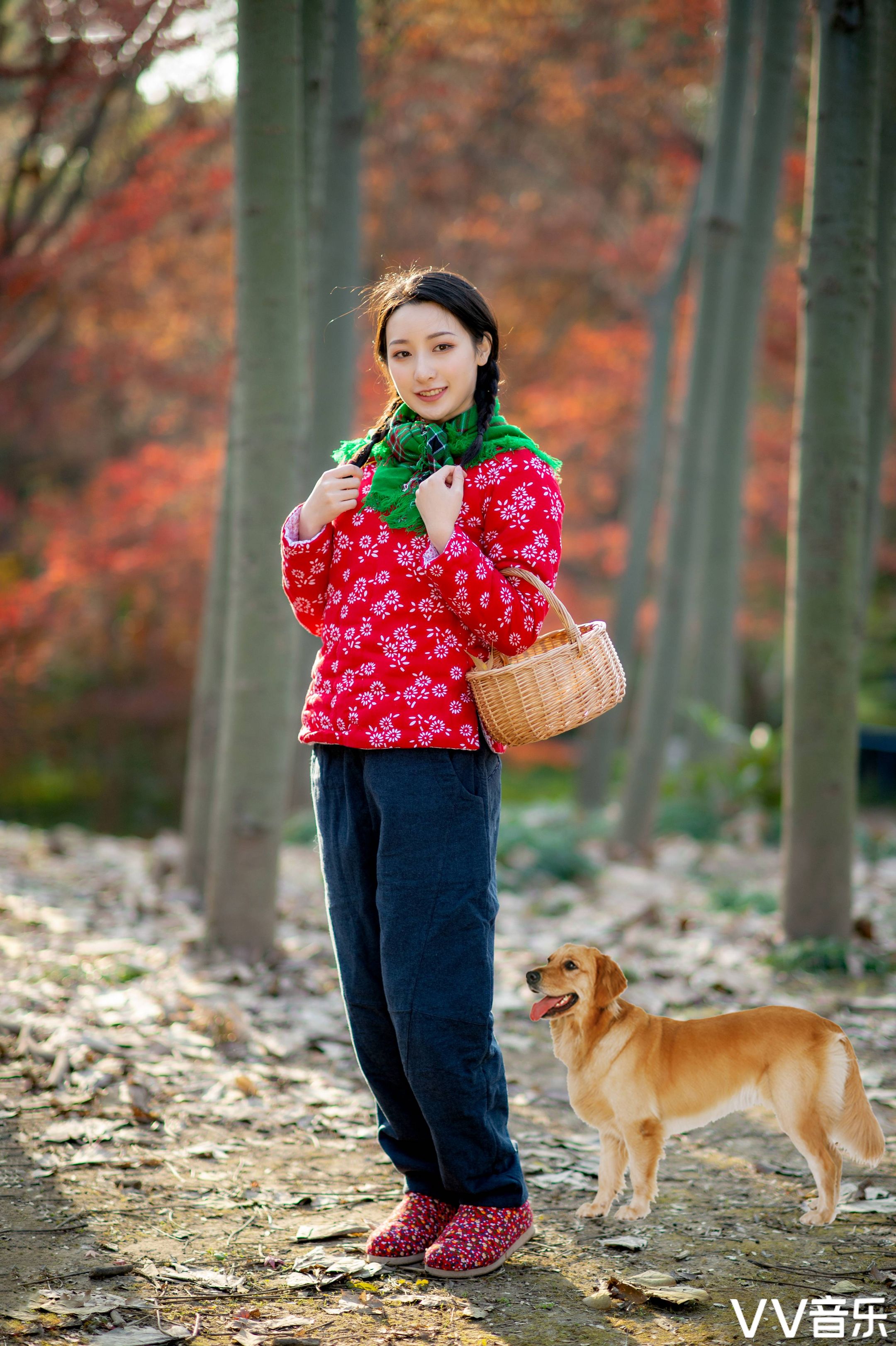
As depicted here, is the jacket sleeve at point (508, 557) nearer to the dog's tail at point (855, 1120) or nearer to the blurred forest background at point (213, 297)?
the dog's tail at point (855, 1120)

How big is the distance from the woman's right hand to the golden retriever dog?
102 cm

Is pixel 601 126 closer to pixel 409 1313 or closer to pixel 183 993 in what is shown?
pixel 183 993

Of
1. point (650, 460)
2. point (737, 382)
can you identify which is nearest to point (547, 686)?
point (737, 382)

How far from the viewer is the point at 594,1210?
2535 millimetres

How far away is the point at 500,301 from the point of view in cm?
1402

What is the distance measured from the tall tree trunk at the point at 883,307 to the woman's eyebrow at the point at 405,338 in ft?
10.0

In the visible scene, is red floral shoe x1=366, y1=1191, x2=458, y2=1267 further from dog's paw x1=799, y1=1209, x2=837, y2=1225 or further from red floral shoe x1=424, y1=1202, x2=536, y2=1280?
dog's paw x1=799, y1=1209, x2=837, y2=1225

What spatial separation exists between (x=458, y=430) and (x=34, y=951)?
310 cm

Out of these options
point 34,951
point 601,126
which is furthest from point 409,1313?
point 601,126

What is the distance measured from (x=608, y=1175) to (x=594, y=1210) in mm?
99

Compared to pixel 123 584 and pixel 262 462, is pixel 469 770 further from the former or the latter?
pixel 123 584

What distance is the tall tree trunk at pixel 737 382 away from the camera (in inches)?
257

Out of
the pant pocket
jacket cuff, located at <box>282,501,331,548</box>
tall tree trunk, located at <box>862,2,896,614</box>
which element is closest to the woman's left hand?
jacket cuff, located at <box>282,501,331,548</box>

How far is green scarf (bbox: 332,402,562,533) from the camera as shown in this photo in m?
2.23
